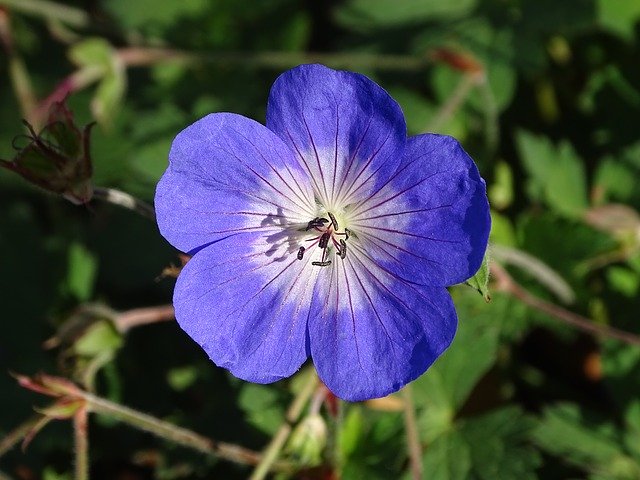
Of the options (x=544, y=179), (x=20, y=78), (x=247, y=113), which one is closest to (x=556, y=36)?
(x=544, y=179)

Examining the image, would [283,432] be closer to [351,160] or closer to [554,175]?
[351,160]

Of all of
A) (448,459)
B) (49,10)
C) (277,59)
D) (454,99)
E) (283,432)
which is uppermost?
(49,10)

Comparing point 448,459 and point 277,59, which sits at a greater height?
point 277,59

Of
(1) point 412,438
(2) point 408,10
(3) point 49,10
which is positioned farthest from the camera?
(3) point 49,10

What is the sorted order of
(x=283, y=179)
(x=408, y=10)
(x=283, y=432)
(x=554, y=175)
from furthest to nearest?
1. (x=408, y=10)
2. (x=554, y=175)
3. (x=283, y=432)
4. (x=283, y=179)

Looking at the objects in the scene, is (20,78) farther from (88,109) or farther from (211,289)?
(211,289)

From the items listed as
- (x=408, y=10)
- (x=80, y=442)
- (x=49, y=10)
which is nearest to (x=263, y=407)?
(x=80, y=442)

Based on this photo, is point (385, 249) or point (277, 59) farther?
point (277, 59)
